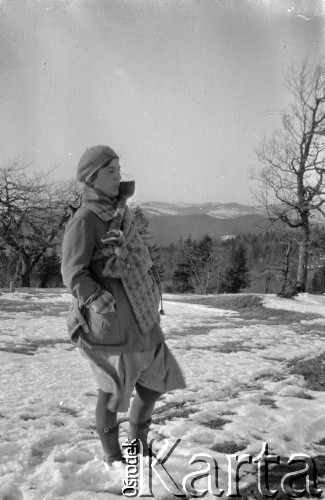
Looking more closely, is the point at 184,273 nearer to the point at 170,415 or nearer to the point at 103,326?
the point at 170,415

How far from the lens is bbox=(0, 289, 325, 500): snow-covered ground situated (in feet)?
7.31

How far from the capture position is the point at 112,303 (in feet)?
6.92

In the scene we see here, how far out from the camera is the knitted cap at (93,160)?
232 cm

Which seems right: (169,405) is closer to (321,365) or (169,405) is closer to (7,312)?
(321,365)

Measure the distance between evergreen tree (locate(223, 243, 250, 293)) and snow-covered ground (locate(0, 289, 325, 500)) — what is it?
44419 mm

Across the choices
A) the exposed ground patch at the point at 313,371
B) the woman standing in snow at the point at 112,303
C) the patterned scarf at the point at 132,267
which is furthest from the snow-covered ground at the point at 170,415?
the patterned scarf at the point at 132,267

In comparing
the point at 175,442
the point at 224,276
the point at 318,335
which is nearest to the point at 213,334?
the point at 318,335

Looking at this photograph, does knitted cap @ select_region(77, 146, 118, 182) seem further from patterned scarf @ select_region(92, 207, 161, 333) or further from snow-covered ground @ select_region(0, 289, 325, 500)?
snow-covered ground @ select_region(0, 289, 325, 500)

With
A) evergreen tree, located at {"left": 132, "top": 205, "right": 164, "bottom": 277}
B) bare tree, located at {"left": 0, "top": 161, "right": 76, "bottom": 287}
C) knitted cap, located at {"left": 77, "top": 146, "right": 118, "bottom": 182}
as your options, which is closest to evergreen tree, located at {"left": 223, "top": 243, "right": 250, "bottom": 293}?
evergreen tree, located at {"left": 132, "top": 205, "right": 164, "bottom": 277}

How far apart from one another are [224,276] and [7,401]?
4856 cm

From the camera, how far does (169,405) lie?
3.63 metres

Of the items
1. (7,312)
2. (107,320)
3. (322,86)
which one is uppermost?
(322,86)

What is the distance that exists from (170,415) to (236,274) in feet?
163

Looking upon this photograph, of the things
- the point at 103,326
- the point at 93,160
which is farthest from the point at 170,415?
the point at 93,160
